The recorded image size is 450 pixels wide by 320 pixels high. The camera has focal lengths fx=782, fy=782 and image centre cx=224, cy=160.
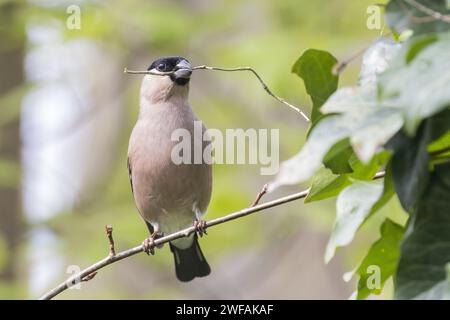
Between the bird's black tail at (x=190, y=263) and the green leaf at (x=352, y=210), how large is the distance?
11.0ft

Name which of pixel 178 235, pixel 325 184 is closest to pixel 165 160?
pixel 178 235

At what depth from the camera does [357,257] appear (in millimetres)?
7031

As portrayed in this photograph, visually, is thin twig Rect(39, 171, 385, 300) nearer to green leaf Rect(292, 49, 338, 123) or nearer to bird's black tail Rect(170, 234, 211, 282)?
green leaf Rect(292, 49, 338, 123)

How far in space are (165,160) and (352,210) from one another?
260 centimetres

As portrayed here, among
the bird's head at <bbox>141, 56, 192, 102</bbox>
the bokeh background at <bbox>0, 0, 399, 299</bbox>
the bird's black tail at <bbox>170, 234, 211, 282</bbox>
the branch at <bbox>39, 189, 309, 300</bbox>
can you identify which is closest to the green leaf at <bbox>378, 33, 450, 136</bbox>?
the branch at <bbox>39, 189, 309, 300</bbox>

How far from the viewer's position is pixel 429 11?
151cm

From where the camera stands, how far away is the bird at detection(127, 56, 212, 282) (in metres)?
4.22

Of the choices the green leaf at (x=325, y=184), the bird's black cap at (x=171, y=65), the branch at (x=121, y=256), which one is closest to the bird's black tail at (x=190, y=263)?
the bird's black cap at (x=171, y=65)

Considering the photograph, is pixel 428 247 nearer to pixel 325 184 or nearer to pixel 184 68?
pixel 325 184

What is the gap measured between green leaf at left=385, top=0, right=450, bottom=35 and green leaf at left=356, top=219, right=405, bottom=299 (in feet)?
1.76

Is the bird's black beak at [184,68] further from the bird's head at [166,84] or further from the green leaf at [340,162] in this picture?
the green leaf at [340,162]

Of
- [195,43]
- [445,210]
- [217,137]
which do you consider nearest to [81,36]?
[195,43]

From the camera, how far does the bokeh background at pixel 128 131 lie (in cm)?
730

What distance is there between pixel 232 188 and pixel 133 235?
3.44 ft
